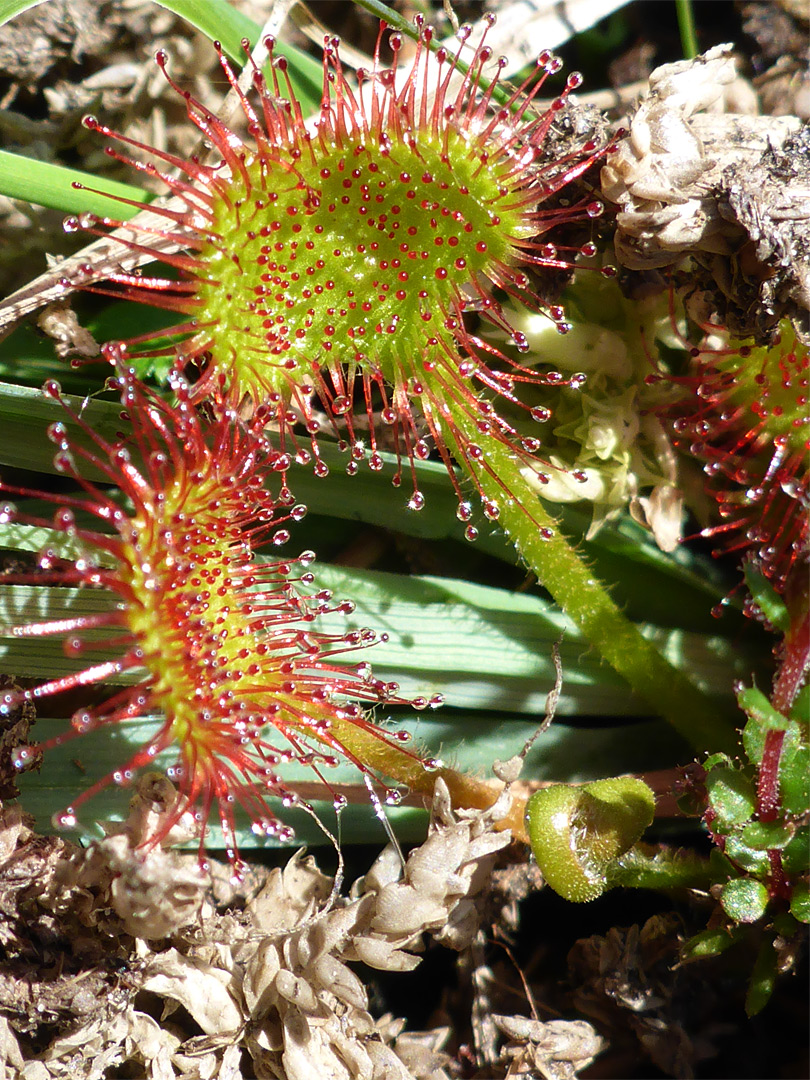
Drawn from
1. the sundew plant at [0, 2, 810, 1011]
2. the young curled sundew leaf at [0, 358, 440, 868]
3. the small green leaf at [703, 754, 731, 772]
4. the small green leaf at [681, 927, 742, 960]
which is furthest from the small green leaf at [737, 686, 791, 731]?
the young curled sundew leaf at [0, 358, 440, 868]

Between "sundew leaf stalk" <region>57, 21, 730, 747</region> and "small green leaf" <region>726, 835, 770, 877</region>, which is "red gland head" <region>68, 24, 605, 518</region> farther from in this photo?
"small green leaf" <region>726, 835, 770, 877</region>

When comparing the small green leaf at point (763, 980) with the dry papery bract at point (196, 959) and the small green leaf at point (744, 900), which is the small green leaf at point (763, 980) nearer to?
the small green leaf at point (744, 900)

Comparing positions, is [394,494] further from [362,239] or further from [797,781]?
[797,781]

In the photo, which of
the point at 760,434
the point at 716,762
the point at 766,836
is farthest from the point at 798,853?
the point at 760,434

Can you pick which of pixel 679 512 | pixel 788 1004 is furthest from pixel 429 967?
pixel 679 512

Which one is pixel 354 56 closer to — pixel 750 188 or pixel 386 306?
pixel 386 306
